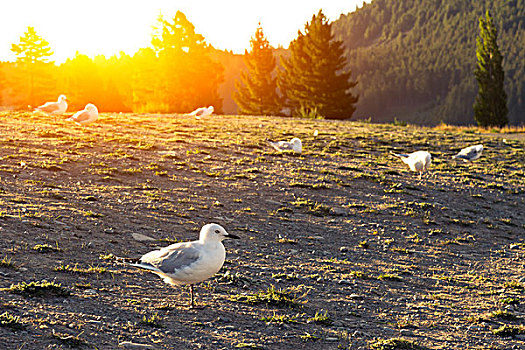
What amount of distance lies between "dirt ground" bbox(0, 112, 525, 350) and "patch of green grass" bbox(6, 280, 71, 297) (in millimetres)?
25

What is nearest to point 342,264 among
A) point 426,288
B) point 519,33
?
point 426,288

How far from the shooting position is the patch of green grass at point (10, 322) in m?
5.56

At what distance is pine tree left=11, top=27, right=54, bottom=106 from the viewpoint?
76.2m

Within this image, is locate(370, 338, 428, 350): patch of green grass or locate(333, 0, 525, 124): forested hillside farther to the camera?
locate(333, 0, 525, 124): forested hillside

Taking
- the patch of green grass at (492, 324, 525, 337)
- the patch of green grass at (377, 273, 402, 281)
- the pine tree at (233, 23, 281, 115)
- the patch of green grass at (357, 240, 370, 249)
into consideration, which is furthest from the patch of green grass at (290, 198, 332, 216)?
the pine tree at (233, 23, 281, 115)

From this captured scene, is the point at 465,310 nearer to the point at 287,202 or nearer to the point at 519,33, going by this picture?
the point at 287,202

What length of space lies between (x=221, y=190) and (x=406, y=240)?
5.16m

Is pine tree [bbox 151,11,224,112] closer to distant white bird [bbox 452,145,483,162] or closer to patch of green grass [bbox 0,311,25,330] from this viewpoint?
distant white bird [bbox 452,145,483,162]

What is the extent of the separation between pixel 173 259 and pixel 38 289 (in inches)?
71.5

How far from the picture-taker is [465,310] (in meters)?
8.00

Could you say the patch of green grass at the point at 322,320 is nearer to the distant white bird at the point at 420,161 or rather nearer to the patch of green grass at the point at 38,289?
the patch of green grass at the point at 38,289

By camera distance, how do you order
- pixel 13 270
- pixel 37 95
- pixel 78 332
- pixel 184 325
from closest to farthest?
pixel 78 332, pixel 184 325, pixel 13 270, pixel 37 95

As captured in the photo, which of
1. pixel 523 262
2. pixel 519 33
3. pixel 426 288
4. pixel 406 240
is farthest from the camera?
pixel 519 33

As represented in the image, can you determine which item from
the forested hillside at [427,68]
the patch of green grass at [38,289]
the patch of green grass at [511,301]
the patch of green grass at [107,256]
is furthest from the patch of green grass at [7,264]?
the forested hillside at [427,68]
